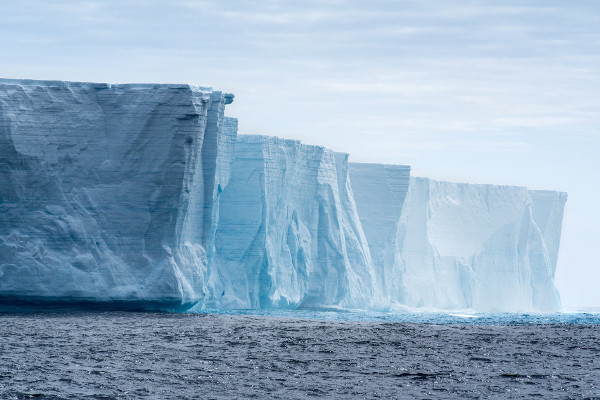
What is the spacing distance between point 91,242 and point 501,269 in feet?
77.2

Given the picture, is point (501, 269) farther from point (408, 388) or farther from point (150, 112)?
point (408, 388)

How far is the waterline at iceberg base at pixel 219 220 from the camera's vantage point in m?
18.5

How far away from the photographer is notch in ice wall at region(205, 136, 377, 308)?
25922mm

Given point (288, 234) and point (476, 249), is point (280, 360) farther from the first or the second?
point (476, 249)

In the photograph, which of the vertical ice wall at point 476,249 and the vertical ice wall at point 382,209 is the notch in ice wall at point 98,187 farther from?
the vertical ice wall at point 476,249

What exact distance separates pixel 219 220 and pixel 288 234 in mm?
2629

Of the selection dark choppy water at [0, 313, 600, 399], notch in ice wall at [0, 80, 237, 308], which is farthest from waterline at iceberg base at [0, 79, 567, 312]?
dark choppy water at [0, 313, 600, 399]

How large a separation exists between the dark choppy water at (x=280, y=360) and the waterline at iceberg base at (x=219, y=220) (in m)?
1.23

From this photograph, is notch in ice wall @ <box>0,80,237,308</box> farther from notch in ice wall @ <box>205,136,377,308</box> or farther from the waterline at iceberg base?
notch in ice wall @ <box>205,136,377,308</box>

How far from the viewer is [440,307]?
1455 inches

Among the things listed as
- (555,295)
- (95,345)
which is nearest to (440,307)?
(555,295)

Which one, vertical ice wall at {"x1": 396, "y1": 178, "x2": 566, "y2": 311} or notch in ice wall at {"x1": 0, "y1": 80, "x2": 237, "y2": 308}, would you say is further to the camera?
vertical ice wall at {"x1": 396, "y1": 178, "x2": 566, "y2": 311}

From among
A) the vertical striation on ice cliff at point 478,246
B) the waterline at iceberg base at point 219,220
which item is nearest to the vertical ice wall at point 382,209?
the waterline at iceberg base at point 219,220

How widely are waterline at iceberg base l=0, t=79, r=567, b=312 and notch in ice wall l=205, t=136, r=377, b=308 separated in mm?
41
